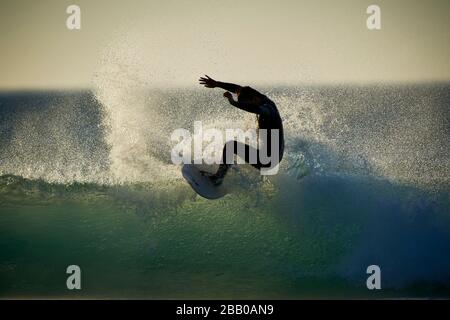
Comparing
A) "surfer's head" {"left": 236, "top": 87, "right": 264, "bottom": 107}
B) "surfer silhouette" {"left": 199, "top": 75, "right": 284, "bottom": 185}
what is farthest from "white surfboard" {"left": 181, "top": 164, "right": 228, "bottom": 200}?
"surfer's head" {"left": 236, "top": 87, "right": 264, "bottom": 107}

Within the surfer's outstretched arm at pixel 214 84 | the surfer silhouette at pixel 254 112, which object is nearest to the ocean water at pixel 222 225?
the surfer silhouette at pixel 254 112

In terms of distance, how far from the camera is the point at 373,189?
880cm

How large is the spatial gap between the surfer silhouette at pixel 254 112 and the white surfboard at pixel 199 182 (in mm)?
93

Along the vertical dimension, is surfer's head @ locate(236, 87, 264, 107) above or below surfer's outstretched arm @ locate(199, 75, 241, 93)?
below

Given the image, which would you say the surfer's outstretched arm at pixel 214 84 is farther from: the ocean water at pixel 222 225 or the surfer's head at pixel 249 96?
the ocean water at pixel 222 225

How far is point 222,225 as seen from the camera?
8.34 meters

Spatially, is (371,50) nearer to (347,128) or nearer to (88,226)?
(347,128)

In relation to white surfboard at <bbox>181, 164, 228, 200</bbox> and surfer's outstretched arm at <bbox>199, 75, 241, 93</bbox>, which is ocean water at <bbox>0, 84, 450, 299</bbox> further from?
surfer's outstretched arm at <bbox>199, 75, 241, 93</bbox>

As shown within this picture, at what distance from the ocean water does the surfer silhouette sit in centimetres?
107

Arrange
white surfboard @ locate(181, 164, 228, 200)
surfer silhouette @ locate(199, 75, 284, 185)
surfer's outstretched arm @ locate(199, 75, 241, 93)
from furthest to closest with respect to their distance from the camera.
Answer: white surfboard @ locate(181, 164, 228, 200) < surfer silhouette @ locate(199, 75, 284, 185) < surfer's outstretched arm @ locate(199, 75, 241, 93)

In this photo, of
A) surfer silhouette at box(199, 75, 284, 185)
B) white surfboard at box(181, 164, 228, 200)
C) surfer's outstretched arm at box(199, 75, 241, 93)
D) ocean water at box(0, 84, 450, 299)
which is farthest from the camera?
ocean water at box(0, 84, 450, 299)

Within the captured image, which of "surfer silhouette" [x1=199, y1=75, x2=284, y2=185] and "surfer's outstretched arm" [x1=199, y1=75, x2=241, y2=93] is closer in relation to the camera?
"surfer's outstretched arm" [x1=199, y1=75, x2=241, y2=93]

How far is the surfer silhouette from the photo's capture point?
646cm

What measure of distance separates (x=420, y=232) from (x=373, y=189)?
114 centimetres
